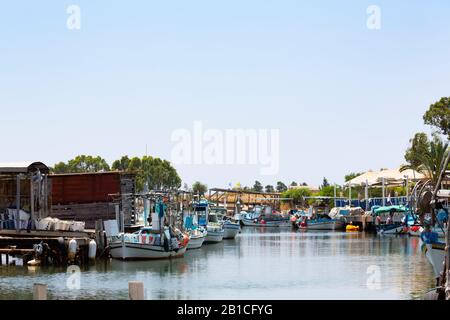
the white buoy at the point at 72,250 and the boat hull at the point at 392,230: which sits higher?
the white buoy at the point at 72,250

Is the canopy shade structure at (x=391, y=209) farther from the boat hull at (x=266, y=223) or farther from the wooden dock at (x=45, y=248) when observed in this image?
the wooden dock at (x=45, y=248)

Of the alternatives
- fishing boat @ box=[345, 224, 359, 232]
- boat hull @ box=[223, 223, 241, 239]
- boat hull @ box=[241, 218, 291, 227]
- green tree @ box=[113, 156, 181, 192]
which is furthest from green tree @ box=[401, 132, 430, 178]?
green tree @ box=[113, 156, 181, 192]

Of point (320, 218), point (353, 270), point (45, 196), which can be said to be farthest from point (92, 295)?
point (320, 218)

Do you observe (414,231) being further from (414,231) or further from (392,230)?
(392,230)

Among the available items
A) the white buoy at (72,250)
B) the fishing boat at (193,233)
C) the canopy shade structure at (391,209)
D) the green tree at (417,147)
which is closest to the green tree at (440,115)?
the green tree at (417,147)

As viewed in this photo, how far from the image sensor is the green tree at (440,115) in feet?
293

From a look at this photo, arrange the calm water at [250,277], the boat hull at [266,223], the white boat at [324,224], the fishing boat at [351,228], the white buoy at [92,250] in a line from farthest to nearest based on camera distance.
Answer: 1. the boat hull at [266,223]
2. the white boat at [324,224]
3. the fishing boat at [351,228]
4. the white buoy at [92,250]
5. the calm water at [250,277]

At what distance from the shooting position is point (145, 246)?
54906mm

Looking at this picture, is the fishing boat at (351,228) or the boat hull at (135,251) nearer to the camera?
the boat hull at (135,251)

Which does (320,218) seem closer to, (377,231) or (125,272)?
(377,231)

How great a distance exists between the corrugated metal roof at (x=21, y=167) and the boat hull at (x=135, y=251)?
347 inches

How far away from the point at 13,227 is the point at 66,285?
18.8 metres

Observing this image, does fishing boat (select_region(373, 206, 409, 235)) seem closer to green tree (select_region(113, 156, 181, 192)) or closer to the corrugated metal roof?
the corrugated metal roof

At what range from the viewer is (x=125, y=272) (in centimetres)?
4762
